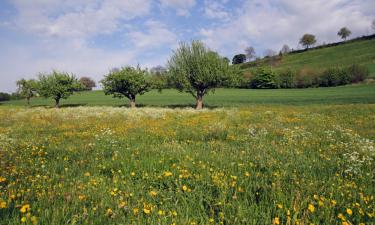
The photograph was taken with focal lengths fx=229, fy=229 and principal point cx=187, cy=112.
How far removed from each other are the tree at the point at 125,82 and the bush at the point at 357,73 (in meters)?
68.8

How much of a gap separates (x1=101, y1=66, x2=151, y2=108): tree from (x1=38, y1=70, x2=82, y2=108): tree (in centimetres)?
1101

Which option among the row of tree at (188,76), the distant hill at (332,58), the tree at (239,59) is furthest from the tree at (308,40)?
the row of tree at (188,76)

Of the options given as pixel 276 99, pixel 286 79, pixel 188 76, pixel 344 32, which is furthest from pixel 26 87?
pixel 344 32

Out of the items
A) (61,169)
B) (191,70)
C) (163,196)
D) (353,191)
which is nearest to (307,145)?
(353,191)

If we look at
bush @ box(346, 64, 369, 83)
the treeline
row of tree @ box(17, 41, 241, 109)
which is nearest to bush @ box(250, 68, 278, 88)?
the treeline

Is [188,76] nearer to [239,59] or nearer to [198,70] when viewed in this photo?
[198,70]

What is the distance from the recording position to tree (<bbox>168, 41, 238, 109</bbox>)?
101 ft

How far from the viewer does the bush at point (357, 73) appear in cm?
7269

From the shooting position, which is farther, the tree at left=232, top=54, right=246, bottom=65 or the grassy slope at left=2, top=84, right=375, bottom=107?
the tree at left=232, top=54, right=246, bottom=65

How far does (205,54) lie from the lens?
3181cm

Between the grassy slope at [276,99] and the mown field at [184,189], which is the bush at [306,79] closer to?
the grassy slope at [276,99]

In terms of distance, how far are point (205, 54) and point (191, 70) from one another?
2.96m

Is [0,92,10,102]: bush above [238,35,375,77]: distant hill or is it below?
below

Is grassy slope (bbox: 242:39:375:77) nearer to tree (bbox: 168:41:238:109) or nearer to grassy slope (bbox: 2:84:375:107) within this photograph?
grassy slope (bbox: 2:84:375:107)
